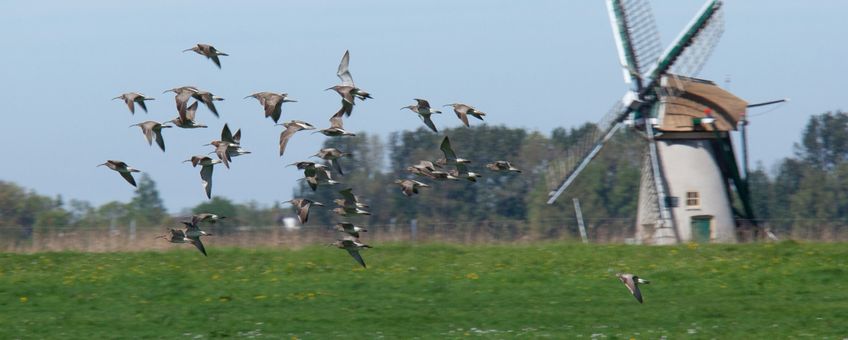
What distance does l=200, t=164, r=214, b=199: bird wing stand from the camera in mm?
21625

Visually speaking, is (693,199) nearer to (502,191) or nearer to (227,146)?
(227,146)

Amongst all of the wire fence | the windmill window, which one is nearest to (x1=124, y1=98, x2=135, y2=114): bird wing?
the wire fence

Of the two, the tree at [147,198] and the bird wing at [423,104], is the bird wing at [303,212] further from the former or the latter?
the tree at [147,198]

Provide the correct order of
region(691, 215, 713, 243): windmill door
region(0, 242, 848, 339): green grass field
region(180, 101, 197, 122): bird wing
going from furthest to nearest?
region(691, 215, 713, 243): windmill door
region(0, 242, 848, 339): green grass field
region(180, 101, 197, 122): bird wing

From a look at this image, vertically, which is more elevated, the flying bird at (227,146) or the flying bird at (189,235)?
the flying bird at (227,146)

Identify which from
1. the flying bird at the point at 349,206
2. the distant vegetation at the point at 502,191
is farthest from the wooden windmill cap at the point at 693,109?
the distant vegetation at the point at 502,191

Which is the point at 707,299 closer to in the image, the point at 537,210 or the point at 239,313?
the point at 239,313

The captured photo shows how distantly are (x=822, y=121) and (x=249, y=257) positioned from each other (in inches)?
3704

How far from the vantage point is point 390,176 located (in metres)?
102

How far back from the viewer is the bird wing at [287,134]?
2155cm

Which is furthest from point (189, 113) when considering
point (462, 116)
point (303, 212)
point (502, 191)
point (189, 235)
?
point (502, 191)

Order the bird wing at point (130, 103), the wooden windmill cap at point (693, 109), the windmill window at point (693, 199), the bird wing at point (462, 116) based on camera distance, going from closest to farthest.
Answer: the bird wing at point (130, 103) < the bird wing at point (462, 116) < the windmill window at point (693, 199) < the wooden windmill cap at point (693, 109)

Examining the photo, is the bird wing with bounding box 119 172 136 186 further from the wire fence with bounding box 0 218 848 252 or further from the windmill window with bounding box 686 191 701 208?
the windmill window with bounding box 686 191 701 208

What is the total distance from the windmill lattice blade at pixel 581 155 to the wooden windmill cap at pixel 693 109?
2.14 m
